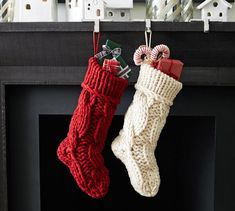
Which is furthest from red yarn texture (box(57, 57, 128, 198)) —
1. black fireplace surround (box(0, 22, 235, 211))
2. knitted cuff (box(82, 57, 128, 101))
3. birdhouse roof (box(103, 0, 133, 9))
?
birdhouse roof (box(103, 0, 133, 9))

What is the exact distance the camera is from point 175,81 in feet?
3.13

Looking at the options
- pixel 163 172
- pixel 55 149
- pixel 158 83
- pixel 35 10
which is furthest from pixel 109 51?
pixel 163 172

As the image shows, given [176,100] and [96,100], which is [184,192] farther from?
[96,100]

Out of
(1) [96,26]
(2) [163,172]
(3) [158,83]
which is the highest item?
(1) [96,26]

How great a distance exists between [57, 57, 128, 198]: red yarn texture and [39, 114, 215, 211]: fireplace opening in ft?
0.69

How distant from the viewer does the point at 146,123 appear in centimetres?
95

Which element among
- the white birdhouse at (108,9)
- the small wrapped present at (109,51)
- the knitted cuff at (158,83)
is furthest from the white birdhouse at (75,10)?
the knitted cuff at (158,83)

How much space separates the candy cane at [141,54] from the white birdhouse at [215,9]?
239mm

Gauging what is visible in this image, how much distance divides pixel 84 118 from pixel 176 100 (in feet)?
0.93

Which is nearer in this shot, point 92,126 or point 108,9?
point 92,126

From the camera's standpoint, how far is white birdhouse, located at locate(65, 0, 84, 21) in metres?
1.10

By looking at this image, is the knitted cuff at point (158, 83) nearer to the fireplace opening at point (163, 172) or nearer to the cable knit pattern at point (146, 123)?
the cable knit pattern at point (146, 123)

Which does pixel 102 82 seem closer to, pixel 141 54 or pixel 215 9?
pixel 141 54

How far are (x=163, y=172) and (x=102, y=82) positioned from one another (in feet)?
2.42
